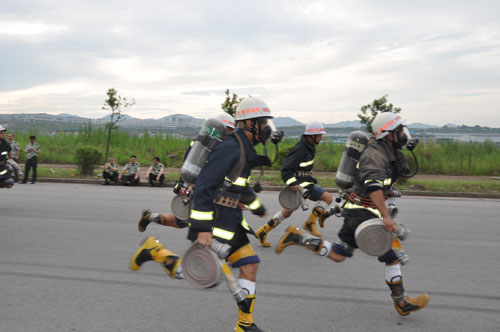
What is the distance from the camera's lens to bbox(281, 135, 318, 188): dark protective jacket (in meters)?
6.94

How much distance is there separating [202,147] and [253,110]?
475mm

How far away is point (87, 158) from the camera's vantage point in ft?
57.7

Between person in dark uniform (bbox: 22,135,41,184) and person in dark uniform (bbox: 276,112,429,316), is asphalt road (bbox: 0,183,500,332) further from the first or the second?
person in dark uniform (bbox: 22,135,41,184)

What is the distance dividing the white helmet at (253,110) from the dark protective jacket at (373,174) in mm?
1044

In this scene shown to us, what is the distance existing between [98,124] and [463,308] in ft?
84.1

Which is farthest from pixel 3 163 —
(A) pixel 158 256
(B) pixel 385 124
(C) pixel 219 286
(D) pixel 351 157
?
(B) pixel 385 124

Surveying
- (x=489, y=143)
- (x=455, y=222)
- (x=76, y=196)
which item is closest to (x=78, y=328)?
(x=455, y=222)

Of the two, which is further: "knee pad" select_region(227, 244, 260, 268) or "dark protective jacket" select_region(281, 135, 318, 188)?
"dark protective jacket" select_region(281, 135, 318, 188)

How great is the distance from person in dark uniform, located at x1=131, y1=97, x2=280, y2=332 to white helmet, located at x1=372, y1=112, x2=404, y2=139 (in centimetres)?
120

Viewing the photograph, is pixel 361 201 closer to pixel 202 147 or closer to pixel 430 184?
pixel 202 147

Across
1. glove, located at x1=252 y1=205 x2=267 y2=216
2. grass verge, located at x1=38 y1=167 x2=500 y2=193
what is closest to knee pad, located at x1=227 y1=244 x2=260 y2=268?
glove, located at x1=252 y1=205 x2=267 y2=216

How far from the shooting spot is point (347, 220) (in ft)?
14.3

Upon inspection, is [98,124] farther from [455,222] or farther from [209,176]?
[209,176]

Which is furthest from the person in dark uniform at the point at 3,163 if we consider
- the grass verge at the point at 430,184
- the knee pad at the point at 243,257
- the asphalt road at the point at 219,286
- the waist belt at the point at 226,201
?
the grass verge at the point at 430,184
